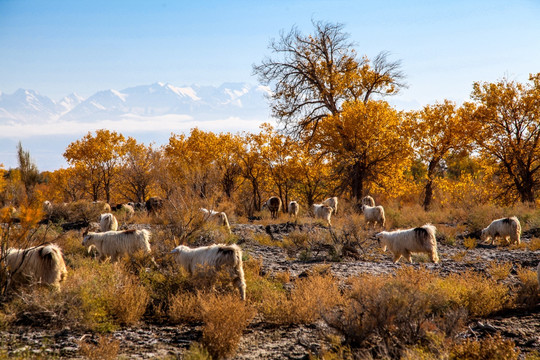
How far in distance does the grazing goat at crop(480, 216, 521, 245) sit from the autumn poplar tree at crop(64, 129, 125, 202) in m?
26.7

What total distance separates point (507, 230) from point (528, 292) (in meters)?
5.97

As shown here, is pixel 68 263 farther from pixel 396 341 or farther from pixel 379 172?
pixel 379 172

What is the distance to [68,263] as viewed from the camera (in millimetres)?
9672

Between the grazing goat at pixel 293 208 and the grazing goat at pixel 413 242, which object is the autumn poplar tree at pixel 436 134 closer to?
the grazing goat at pixel 293 208

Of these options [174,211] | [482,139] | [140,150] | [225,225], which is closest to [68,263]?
[174,211]

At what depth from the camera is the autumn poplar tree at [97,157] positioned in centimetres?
3164

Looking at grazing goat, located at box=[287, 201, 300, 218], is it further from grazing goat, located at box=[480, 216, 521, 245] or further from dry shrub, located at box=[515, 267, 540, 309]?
dry shrub, located at box=[515, 267, 540, 309]

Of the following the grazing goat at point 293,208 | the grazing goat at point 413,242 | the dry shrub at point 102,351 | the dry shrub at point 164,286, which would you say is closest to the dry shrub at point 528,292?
the grazing goat at point 413,242

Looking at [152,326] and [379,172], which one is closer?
[152,326]

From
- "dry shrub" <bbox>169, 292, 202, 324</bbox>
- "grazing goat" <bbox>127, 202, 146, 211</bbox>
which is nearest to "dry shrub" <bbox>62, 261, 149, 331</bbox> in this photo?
"dry shrub" <bbox>169, 292, 202, 324</bbox>

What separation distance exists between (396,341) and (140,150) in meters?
30.5

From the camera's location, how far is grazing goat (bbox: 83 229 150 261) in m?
9.47

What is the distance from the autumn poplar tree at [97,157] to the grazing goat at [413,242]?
85.6ft

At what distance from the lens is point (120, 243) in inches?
376
